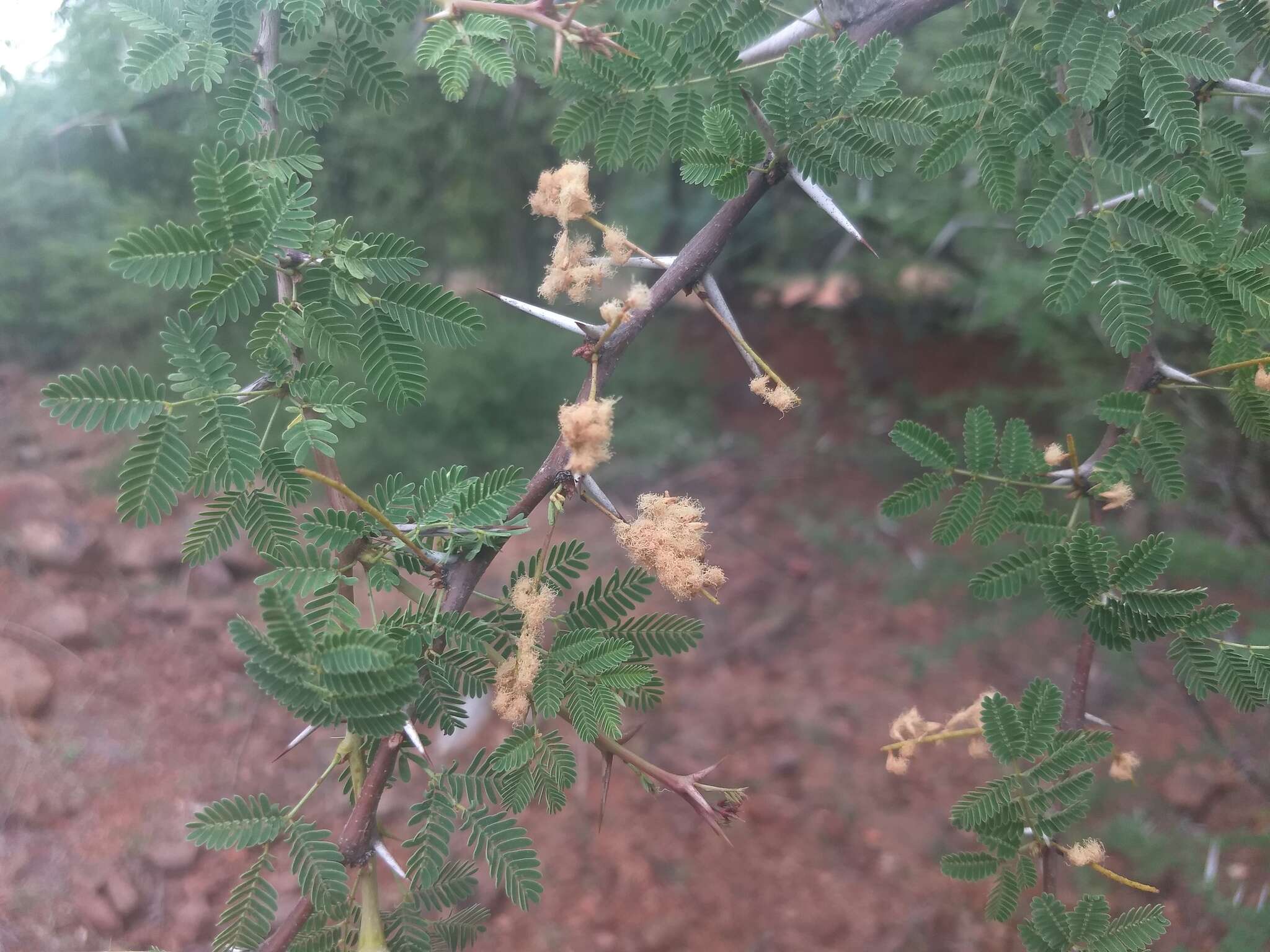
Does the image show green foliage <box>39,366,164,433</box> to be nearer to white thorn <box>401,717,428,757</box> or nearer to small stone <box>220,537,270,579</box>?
white thorn <box>401,717,428,757</box>

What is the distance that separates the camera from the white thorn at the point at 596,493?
0.81 metres

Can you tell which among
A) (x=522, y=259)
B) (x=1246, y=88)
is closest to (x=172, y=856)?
(x=1246, y=88)

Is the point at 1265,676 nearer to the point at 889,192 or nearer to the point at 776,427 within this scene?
the point at 889,192

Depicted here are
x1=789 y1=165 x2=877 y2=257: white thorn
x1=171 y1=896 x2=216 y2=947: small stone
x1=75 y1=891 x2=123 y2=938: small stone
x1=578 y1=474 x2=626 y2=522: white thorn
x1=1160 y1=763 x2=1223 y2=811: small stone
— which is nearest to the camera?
x1=578 y1=474 x2=626 y2=522: white thorn

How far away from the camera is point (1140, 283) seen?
0.97 metres

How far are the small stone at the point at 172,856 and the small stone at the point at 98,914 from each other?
0.14 m

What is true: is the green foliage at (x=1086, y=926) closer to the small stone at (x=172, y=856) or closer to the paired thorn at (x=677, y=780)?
the paired thorn at (x=677, y=780)

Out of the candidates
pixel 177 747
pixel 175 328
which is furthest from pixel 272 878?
pixel 175 328

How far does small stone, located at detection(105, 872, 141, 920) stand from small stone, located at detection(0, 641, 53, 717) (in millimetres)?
573

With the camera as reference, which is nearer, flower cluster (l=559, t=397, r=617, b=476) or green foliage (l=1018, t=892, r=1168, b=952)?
flower cluster (l=559, t=397, r=617, b=476)

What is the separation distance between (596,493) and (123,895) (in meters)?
1.54

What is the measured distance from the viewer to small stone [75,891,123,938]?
1.57 metres

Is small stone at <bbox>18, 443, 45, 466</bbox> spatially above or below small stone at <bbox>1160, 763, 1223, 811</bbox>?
above

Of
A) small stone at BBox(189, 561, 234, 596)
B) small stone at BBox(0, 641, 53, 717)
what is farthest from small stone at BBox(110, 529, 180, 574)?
small stone at BBox(0, 641, 53, 717)
